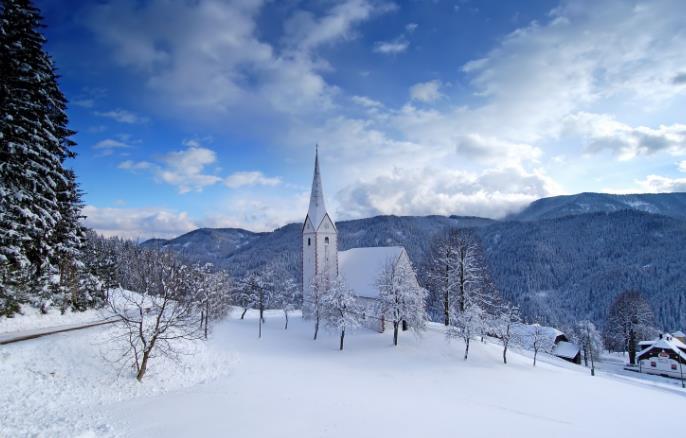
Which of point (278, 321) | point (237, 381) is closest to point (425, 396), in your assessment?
point (237, 381)

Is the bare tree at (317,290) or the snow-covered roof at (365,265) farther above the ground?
the snow-covered roof at (365,265)

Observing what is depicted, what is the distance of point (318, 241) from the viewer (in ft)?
140

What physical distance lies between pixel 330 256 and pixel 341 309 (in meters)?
12.7

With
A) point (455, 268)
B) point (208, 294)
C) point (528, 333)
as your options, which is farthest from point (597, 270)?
point (208, 294)

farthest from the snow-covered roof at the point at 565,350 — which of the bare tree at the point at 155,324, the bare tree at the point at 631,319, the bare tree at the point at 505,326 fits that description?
the bare tree at the point at 155,324

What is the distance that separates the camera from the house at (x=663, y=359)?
52656mm

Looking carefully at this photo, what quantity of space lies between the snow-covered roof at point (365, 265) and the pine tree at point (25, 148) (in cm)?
2679

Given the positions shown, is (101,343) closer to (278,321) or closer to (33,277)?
(33,277)

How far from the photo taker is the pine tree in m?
17.0

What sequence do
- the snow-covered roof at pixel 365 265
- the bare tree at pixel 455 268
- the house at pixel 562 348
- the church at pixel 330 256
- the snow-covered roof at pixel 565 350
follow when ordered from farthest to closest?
the snow-covered roof at pixel 565 350, the house at pixel 562 348, the church at pixel 330 256, the snow-covered roof at pixel 365 265, the bare tree at pixel 455 268

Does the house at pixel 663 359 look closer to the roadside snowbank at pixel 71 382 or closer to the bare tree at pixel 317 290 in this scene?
the bare tree at pixel 317 290

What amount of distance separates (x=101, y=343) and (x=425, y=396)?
17.7 meters

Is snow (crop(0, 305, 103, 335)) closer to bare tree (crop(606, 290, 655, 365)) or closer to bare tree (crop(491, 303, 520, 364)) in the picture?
bare tree (crop(491, 303, 520, 364))

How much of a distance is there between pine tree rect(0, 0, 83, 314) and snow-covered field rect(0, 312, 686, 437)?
4762mm
